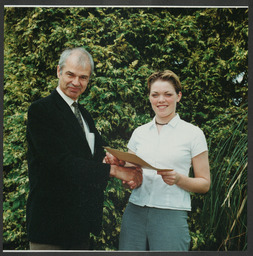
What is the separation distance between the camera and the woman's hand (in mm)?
2638

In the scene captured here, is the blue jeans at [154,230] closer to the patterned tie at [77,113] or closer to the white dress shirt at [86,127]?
the white dress shirt at [86,127]

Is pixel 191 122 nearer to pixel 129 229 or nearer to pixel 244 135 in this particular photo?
pixel 244 135

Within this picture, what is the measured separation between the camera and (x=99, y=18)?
287 cm

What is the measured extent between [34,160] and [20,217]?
61 cm

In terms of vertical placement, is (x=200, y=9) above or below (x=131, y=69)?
above

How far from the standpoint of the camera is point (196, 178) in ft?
9.07

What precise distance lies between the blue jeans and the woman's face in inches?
33.5

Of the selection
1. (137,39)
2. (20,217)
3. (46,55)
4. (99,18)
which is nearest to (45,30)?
(46,55)

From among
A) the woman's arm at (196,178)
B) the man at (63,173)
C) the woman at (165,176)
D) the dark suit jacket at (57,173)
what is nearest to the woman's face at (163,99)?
the woman at (165,176)

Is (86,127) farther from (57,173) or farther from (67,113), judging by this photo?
(57,173)

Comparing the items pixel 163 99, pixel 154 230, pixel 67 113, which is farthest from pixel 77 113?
pixel 154 230

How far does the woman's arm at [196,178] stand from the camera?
2660 millimetres

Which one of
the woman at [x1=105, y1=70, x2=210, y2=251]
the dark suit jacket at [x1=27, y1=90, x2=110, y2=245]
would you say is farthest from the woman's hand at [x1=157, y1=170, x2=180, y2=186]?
the dark suit jacket at [x1=27, y1=90, x2=110, y2=245]

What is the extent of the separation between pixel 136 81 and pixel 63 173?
1082 millimetres
